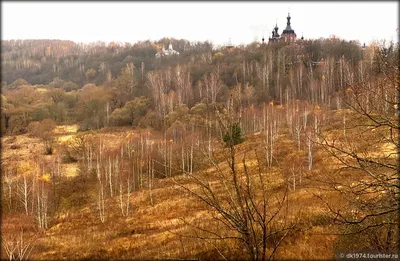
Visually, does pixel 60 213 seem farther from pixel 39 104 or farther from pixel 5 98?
pixel 5 98

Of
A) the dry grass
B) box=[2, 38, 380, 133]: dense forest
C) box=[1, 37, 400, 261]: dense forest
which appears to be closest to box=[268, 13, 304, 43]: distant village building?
box=[2, 38, 380, 133]: dense forest

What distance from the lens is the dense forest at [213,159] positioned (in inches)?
152

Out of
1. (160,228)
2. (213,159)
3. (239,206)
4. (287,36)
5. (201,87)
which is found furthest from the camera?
(287,36)

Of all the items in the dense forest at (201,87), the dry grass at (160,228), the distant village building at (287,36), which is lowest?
the dry grass at (160,228)

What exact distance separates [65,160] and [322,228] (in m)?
33.4

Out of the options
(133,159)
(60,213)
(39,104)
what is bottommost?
(60,213)

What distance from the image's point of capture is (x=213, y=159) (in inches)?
124

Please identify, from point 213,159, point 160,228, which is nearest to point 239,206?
point 213,159

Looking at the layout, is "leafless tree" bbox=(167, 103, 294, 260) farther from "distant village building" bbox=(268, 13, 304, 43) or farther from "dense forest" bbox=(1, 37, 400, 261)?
"distant village building" bbox=(268, 13, 304, 43)

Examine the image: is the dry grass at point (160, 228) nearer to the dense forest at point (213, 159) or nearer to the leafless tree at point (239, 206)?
the dense forest at point (213, 159)

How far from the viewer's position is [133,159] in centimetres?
3047

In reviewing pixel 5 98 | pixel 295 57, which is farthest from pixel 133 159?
pixel 295 57

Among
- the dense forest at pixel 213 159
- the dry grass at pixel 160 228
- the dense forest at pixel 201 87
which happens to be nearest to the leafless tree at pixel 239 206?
the dense forest at pixel 213 159

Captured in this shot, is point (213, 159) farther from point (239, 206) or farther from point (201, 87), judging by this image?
point (201, 87)
